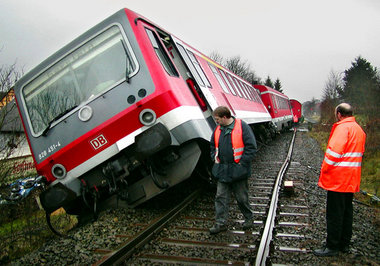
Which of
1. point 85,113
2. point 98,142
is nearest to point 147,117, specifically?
point 98,142

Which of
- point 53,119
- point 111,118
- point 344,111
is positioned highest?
point 53,119

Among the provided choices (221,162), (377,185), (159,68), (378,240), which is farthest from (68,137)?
(377,185)

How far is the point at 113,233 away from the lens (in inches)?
167

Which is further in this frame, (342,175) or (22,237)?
(22,237)

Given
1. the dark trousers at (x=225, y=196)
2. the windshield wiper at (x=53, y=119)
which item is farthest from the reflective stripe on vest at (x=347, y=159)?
the windshield wiper at (x=53, y=119)

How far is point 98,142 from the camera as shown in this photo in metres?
4.17

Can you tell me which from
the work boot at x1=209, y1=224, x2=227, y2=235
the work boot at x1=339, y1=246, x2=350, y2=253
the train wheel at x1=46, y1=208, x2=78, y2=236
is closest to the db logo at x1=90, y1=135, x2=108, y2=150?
the work boot at x1=209, y1=224, x2=227, y2=235

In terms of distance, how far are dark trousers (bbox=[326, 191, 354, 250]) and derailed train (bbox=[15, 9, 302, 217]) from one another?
1790 mm

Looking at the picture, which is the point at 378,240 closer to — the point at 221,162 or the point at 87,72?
the point at 221,162

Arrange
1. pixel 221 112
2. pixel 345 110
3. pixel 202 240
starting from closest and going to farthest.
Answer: pixel 345 110
pixel 202 240
pixel 221 112

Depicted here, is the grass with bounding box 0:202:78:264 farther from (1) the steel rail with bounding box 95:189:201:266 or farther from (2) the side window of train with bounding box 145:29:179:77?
(2) the side window of train with bounding box 145:29:179:77

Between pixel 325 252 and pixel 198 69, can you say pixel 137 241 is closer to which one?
pixel 325 252

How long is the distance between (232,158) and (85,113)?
2078mm

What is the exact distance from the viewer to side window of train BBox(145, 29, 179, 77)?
4593mm
